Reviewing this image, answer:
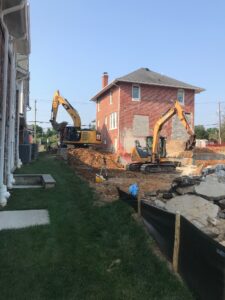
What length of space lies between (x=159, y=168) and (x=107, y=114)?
16.7m

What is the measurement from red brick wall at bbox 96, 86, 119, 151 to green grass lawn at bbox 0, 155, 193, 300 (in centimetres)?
2629

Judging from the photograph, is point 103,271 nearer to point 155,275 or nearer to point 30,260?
point 155,275

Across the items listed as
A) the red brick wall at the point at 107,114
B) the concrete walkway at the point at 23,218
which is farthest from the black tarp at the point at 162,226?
the red brick wall at the point at 107,114

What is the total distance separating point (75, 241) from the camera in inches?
255

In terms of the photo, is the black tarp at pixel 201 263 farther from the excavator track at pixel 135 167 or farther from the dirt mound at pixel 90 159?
the dirt mound at pixel 90 159

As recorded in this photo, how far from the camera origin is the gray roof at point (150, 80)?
33.2m

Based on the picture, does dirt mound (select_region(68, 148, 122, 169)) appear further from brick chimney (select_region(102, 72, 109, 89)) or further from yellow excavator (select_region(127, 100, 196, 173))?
brick chimney (select_region(102, 72, 109, 89))

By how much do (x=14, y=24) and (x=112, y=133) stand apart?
25.4 metres

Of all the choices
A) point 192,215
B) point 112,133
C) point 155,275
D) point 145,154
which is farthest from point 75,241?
point 112,133

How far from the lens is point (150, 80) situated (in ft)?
113

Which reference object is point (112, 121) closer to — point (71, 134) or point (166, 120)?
point (71, 134)

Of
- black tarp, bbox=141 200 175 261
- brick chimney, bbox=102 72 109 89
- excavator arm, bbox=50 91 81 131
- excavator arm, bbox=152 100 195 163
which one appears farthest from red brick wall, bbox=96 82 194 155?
black tarp, bbox=141 200 175 261

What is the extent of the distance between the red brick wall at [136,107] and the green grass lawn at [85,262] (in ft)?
81.5

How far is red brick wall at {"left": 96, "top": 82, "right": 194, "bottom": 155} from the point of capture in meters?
33.0
